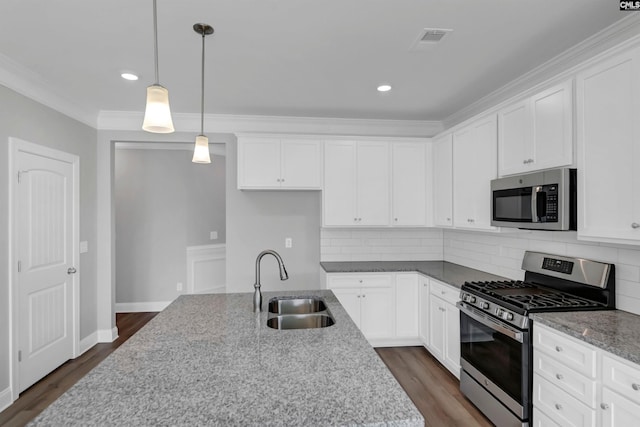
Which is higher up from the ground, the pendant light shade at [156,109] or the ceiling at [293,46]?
the ceiling at [293,46]

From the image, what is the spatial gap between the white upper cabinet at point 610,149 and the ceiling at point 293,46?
43 cm

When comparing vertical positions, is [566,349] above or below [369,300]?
above

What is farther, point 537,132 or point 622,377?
point 537,132

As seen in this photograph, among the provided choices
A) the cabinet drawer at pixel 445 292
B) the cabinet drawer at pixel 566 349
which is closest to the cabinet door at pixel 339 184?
the cabinet drawer at pixel 445 292

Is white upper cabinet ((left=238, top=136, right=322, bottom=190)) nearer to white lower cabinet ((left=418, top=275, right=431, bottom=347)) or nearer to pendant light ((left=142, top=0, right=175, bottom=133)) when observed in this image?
white lower cabinet ((left=418, top=275, right=431, bottom=347))

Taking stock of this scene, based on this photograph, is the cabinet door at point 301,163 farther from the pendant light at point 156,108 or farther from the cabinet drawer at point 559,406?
the cabinet drawer at point 559,406

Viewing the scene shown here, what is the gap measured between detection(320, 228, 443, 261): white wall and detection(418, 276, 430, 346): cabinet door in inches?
25.4

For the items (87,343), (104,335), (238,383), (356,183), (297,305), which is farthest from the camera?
(104,335)

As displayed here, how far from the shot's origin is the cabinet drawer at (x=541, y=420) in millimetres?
1916

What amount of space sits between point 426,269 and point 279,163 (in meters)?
1.91

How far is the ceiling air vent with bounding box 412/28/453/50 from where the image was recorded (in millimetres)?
2176

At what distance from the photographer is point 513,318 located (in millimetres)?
2135

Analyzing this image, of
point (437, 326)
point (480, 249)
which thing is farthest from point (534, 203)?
point (437, 326)

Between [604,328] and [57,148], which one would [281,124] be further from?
[604,328]
